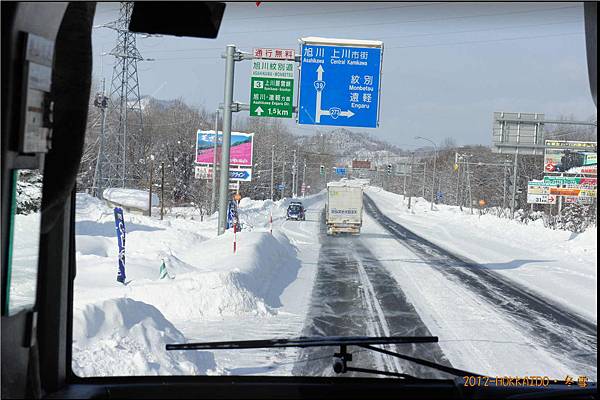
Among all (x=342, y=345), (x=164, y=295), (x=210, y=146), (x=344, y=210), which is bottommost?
(x=164, y=295)

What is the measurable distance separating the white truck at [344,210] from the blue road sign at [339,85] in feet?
106

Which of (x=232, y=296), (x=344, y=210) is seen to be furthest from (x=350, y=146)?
(x=344, y=210)

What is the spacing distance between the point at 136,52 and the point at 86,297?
4.70 metres

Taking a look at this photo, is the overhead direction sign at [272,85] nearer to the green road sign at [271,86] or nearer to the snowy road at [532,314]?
the green road sign at [271,86]

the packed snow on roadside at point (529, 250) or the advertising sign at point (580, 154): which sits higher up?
the advertising sign at point (580, 154)

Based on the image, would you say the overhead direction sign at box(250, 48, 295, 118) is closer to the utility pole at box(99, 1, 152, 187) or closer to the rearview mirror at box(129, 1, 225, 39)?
the utility pole at box(99, 1, 152, 187)

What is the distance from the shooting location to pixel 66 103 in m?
2.26

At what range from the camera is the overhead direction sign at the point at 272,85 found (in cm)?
604

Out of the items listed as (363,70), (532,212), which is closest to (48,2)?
(363,70)

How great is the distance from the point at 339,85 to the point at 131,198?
9.06ft

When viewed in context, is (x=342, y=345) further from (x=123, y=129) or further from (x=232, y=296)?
(x=232, y=296)

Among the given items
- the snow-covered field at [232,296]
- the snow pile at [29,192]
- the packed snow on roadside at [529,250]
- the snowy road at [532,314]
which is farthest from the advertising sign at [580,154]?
the snowy road at [532,314]

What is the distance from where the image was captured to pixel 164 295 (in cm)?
1086

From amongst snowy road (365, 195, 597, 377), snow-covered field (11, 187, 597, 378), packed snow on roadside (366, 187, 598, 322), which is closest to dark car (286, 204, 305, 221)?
packed snow on roadside (366, 187, 598, 322)
